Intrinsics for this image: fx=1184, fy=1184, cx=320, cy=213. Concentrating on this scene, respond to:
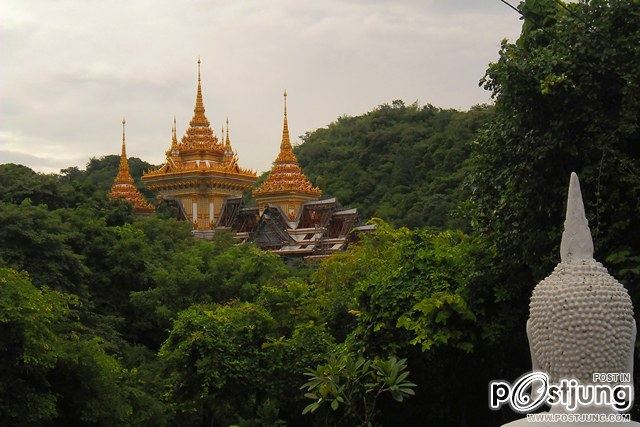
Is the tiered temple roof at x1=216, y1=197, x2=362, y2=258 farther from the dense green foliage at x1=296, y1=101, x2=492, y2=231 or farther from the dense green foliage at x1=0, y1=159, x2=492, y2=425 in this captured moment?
the dense green foliage at x1=0, y1=159, x2=492, y2=425

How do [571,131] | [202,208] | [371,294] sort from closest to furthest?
[571,131], [371,294], [202,208]

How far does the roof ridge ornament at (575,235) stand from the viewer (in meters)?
5.10

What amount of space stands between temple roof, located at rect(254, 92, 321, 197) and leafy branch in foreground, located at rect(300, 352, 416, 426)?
33.9 metres

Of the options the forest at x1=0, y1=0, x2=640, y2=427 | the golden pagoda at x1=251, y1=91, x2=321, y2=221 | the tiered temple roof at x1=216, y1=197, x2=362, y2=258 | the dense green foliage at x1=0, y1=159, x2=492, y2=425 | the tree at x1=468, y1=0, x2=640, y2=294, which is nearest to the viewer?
the tree at x1=468, y1=0, x2=640, y2=294

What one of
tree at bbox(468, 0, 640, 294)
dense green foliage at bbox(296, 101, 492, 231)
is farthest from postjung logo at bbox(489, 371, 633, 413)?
dense green foliage at bbox(296, 101, 492, 231)

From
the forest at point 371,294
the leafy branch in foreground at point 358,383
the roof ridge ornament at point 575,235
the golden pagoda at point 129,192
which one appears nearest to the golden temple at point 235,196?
the golden pagoda at point 129,192

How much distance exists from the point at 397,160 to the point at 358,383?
46.8 metres

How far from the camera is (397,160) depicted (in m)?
60.7

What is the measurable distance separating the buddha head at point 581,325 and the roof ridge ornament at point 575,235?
10 cm

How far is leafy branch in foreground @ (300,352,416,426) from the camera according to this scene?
538 inches

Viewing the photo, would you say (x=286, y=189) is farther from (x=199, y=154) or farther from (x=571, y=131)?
(x=571, y=131)

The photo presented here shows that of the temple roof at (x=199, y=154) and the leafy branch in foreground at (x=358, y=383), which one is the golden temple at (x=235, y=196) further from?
the leafy branch in foreground at (x=358, y=383)

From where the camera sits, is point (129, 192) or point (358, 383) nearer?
point (358, 383)

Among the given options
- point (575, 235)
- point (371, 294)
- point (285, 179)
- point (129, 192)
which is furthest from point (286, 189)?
point (575, 235)
